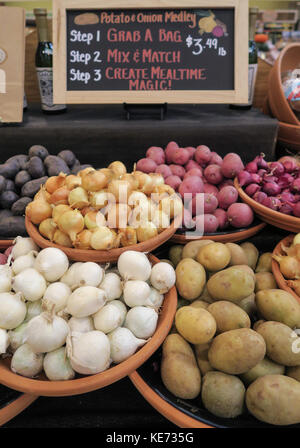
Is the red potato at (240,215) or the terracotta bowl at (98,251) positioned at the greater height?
the red potato at (240,215)

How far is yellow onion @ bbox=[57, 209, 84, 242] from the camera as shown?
83 cm

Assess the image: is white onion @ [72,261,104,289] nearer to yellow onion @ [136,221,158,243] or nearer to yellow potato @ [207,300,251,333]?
yellow onion @ [136,221,158,243]

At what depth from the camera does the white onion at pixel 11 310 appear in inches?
27.9

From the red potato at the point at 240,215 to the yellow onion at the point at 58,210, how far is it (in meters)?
0.57

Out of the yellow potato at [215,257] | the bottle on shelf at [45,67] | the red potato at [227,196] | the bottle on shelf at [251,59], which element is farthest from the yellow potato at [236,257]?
the bottle on shelf at [45,67]

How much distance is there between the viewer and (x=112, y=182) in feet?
3.06

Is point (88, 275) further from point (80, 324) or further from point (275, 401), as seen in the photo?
point (275, 401)

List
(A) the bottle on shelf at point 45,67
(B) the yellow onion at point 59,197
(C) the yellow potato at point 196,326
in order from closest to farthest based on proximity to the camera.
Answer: (C) the yellow potato at point 196,326 → (B) the yellow onion at point 59,197 → (A) the bottle on shelf at point 45,67

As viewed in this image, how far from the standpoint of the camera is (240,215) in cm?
111

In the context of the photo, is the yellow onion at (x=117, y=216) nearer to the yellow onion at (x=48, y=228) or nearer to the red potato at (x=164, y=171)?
the yellow onion at (x=48, y=228)

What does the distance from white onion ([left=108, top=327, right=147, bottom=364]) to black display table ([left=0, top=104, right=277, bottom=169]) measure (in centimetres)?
95
